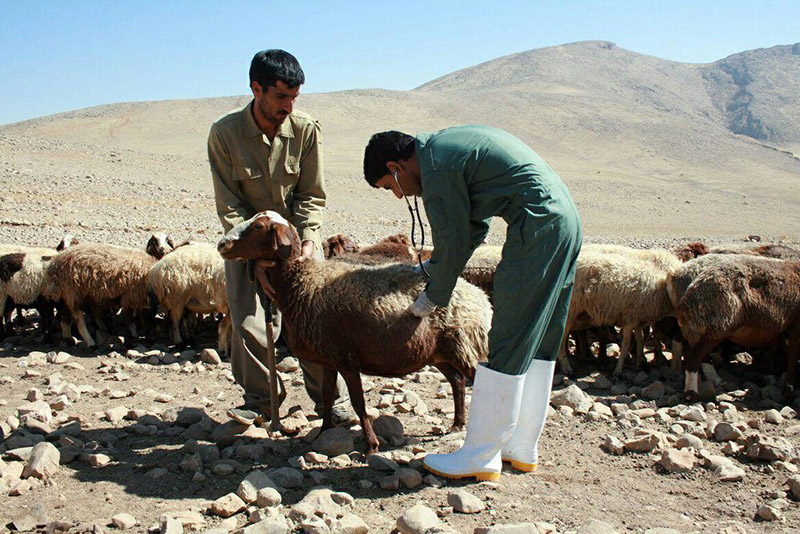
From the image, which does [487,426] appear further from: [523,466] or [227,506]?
[227,506]

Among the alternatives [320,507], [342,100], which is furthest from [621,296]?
[342,100]

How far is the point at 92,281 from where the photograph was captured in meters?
9.98

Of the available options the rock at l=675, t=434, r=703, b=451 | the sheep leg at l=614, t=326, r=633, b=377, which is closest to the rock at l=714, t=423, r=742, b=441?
the rock at l=675, t=434, r=703, b=451

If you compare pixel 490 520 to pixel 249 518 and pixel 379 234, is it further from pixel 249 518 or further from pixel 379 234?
pixel 379 234

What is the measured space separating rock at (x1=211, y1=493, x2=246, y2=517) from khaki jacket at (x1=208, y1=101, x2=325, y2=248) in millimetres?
2085

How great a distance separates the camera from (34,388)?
6.99 metres

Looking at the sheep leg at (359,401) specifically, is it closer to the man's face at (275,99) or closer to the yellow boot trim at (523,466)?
the yellow boot trim at (523,466)

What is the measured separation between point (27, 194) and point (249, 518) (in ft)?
70.4

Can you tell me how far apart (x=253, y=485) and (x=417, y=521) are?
1.14 metres

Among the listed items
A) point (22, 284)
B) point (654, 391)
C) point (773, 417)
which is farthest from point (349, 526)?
point (22, 284)

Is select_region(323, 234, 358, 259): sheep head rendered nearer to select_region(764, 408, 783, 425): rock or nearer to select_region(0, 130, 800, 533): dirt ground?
select_region(0, 130, 800, 533): dirt ground

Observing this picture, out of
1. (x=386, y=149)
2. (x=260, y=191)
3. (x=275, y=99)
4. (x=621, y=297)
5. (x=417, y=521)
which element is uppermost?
(x=275, y=99)

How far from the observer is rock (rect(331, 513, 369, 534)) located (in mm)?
4129

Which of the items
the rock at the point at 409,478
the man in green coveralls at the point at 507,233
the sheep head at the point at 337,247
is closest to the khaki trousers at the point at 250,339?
the rock at the point at 409,478
